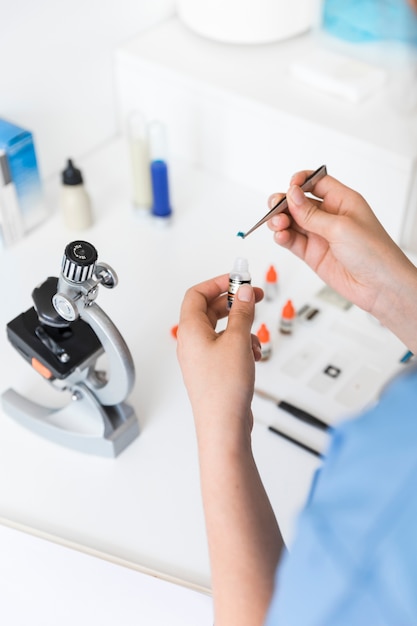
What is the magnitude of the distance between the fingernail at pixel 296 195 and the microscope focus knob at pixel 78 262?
0.82 feet

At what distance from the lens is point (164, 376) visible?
1108 millimetres

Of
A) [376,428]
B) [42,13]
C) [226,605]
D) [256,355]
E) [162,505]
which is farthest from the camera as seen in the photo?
[42,13]

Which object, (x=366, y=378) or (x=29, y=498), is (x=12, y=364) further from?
(x=366, y=378)

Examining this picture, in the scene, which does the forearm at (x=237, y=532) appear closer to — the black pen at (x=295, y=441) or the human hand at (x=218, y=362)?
the human hand at (x=218, y=362)

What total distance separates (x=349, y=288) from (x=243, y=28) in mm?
656

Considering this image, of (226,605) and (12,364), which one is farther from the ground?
(226,605)

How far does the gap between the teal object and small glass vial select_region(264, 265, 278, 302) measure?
1.70 feet

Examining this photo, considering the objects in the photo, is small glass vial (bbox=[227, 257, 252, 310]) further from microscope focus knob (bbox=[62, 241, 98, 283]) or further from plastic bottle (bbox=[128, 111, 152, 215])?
plastic bottle (bbox=[128, 111, 152, 215])

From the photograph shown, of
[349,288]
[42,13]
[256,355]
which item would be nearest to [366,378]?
[349,288]

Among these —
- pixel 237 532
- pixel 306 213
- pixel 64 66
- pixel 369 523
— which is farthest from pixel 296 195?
pixel 64 66

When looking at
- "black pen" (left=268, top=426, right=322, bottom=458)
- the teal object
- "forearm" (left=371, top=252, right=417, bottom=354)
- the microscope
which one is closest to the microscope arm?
the microscope

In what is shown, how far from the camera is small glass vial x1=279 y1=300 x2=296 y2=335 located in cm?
115

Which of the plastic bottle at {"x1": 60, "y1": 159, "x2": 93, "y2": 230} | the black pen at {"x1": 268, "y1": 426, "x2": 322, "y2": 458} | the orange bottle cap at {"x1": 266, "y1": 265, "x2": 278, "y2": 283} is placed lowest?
the black pen at {"x1": 268, "y1": 426, "x2": 322, "y2": 458}

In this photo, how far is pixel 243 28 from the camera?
1402mm
